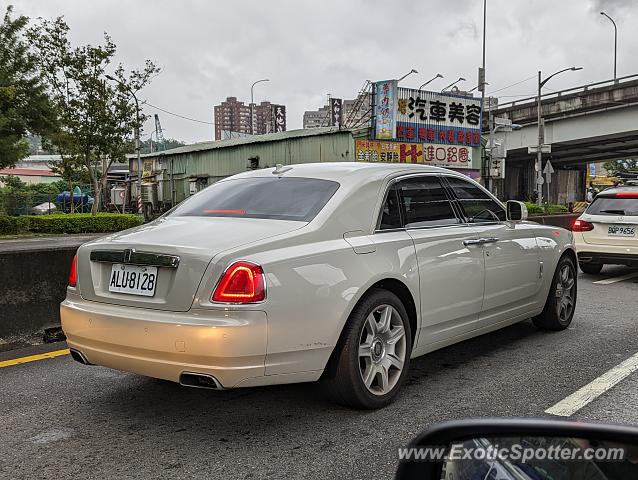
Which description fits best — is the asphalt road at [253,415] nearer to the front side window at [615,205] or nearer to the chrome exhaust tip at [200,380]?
the chrome exhaust tip at [200,380]

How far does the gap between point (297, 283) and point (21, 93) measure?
29204 mm

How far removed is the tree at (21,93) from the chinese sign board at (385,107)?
644 inches

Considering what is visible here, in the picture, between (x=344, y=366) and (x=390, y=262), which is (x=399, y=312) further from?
(x=344, y=366)

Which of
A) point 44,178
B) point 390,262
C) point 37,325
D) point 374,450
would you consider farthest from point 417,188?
point 44,178

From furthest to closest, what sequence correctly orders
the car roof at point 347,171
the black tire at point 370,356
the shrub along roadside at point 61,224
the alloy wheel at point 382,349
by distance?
the shrub along roadside at point 61,224 → the car roof at point 347,171 → the alloy wheel at point 382,349 → the black tire at point 370,356

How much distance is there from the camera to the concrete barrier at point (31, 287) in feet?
18.5

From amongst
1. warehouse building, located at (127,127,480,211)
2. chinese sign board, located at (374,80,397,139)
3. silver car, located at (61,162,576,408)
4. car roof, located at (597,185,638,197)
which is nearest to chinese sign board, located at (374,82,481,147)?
chinese sign board, located at (374,80,397,139)

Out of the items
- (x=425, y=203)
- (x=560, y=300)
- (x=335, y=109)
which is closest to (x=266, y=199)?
(x=425, y=203)

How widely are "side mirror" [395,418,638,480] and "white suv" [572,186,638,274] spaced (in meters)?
9.32

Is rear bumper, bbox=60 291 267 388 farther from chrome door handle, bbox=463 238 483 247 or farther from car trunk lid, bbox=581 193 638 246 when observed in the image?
car trunk lid, bbox=581 193 638 246

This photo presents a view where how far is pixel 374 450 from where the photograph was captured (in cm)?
316

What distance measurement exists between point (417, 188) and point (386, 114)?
30.3 m

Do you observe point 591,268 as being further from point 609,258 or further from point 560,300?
point 560,300

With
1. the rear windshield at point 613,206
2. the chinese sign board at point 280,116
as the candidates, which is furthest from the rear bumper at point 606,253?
the chinese sign board at point 280,116
